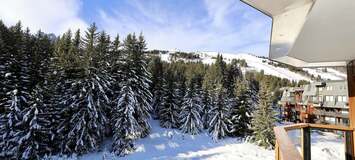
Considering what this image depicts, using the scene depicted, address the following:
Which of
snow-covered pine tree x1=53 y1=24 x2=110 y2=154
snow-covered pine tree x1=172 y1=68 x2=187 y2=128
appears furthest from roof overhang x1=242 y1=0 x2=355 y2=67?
snow-covered pine tree x1=172 y1=68 x2=187 y2=128

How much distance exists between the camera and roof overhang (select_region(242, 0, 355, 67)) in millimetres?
1686

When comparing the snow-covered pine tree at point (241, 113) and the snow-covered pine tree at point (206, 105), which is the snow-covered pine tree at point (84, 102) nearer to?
the snow-covered pine tree at point (206, 105)

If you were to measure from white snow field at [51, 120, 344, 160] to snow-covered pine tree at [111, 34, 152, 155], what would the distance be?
94cm

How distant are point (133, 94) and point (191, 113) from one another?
7.06 metres

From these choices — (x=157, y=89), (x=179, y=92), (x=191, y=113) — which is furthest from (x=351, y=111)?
(x=157, y=89)

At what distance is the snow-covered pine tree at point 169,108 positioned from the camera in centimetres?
2686

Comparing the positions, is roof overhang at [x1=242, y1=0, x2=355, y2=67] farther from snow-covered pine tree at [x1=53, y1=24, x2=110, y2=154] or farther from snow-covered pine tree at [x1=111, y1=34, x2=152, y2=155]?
snow-covered pine tree at [x1=111, y1=34, x2=152, y2=155]

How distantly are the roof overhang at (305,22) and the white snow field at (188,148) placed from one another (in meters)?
16.3

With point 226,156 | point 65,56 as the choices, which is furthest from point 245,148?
point 65,56

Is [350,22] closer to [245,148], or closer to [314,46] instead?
[314,46]

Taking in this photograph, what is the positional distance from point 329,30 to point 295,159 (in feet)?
3.61

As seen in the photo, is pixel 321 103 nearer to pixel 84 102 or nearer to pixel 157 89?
pixel 157 89

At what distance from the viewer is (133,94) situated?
2197cm

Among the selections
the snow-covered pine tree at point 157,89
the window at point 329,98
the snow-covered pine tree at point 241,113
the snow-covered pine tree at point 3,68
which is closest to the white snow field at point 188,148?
the snow-covered pine tree at point 241,113
